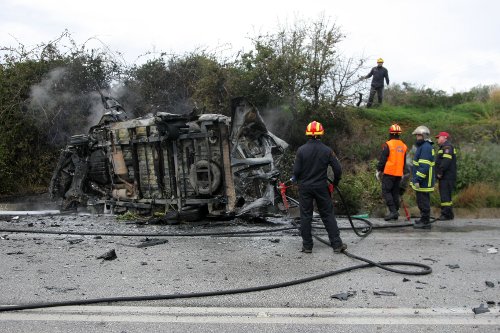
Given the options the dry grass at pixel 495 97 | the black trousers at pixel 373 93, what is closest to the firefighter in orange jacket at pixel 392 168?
the black trousers at pixel 373 93

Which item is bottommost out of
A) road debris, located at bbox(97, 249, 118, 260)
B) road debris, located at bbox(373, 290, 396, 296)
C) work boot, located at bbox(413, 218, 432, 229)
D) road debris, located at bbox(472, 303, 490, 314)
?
road debris, located at bbox(472, 303, 490, 314)

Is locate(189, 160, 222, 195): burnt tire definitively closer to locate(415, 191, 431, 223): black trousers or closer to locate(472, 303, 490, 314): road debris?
locate(415, 191, 431, 223): black trousers

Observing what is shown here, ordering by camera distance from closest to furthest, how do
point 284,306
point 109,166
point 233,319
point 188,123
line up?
1. point 233,319
2. point 284,306
3. point 188,123
4. point 109,166

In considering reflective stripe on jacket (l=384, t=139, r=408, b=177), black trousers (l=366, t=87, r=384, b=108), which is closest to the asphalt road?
reflective stripe on jacket (l=384, t=139, r=408, b=177)

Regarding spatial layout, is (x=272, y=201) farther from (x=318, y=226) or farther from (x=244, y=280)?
(x=244, y=280)

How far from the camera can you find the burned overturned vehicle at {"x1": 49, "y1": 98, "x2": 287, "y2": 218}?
828 centimetres

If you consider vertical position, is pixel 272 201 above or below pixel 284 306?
above

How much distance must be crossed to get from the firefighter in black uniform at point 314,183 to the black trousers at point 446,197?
11.3 ft

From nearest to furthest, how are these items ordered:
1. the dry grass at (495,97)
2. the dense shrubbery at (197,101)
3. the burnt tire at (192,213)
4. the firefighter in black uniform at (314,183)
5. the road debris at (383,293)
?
the road debris at (383,293) < the firefighter in black uniform at (314,183) < the burnt tire at (192,213) < the dense shrubbery at (197,101) < the dry grass at (495,97)

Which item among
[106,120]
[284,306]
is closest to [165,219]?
[106,120]

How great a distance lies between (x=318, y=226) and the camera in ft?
26.6

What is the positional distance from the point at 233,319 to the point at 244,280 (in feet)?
3.39

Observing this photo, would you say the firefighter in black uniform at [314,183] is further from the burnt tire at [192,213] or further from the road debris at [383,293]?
the burnt tire at [192,213]

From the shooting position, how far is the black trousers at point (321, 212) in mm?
6254
